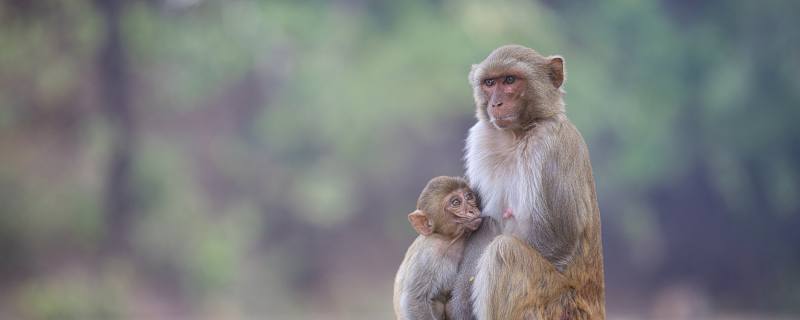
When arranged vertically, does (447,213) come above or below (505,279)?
above

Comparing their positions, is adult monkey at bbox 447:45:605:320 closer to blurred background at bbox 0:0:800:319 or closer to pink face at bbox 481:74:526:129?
pink face at bbox 481:74:526:129

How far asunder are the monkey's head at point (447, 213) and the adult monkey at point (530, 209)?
91mm

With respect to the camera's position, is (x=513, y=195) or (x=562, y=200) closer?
(x=562, y=200)

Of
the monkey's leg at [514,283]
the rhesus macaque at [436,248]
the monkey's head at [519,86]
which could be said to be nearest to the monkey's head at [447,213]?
the rhesus macaque at [436,248]

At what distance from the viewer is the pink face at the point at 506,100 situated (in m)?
5.51

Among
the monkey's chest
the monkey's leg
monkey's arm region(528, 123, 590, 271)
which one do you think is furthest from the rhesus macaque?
monkey's arm region(528, 123, 590, 271)

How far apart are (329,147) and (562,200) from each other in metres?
10.6

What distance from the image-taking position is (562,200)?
5.34 meters

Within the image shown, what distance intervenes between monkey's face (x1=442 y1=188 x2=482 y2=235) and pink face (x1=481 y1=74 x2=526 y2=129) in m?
0.57

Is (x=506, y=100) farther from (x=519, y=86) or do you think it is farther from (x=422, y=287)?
(x=422, y=287)

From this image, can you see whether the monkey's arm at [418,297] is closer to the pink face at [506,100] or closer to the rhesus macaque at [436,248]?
the rhesus macaque at [436,248]

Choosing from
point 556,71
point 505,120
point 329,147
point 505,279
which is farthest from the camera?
point 329,147

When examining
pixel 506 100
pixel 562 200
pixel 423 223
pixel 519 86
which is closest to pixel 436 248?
pixel 423 223

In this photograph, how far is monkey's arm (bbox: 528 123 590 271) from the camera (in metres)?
5.34
